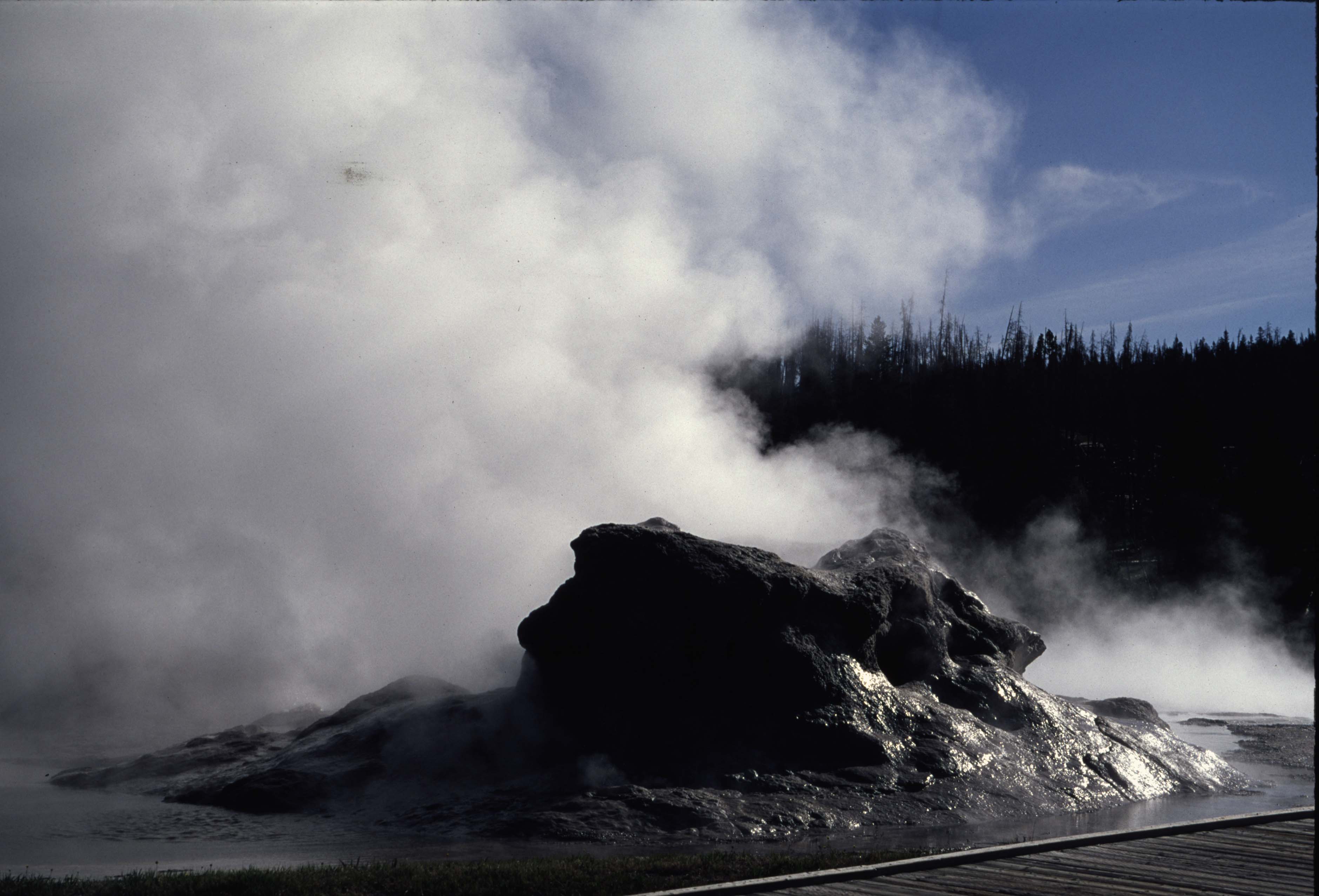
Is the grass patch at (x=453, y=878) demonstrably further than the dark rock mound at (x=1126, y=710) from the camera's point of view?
No

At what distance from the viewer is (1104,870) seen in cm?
608

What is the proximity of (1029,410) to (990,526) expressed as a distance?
8.83m

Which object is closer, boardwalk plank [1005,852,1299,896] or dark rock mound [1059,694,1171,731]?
boardwalk plank [1005,852,1299,896]

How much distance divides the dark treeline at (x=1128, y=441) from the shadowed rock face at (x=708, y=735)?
16.8m

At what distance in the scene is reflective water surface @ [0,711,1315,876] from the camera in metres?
7.48

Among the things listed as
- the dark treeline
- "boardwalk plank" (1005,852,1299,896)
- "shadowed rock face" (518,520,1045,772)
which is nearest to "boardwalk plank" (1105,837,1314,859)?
"boardwalk plank" (1005,852,1299,896)

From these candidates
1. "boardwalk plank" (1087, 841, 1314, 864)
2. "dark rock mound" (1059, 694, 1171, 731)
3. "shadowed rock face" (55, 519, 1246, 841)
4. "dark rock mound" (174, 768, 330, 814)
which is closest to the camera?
"boardwalk plank" (1087, 841, 1314, 864)

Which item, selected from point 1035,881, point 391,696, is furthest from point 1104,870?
point 391,696

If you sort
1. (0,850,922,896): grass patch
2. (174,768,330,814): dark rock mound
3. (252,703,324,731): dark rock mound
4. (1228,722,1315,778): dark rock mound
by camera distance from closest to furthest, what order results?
(0,850,922,896): grass patch < (174,768,330,814): dark rock mound < (1228,722,1315,778): dark rock mound < (252,703,324,731): dark rock mound

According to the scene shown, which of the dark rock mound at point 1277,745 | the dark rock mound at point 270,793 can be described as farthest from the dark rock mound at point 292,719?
the dark rock mound at point 1277,745

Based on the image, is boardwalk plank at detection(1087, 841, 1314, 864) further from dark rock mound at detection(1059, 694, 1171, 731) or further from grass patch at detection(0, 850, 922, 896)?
dark rock mound at detection(1059, 694, 1171, 731)

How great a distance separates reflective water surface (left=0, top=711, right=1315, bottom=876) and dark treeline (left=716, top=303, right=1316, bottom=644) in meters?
18.7

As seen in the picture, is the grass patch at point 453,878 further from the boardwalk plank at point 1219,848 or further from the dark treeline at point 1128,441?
the dark treeline at point 1128,441

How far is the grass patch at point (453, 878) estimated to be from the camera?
237 inches
